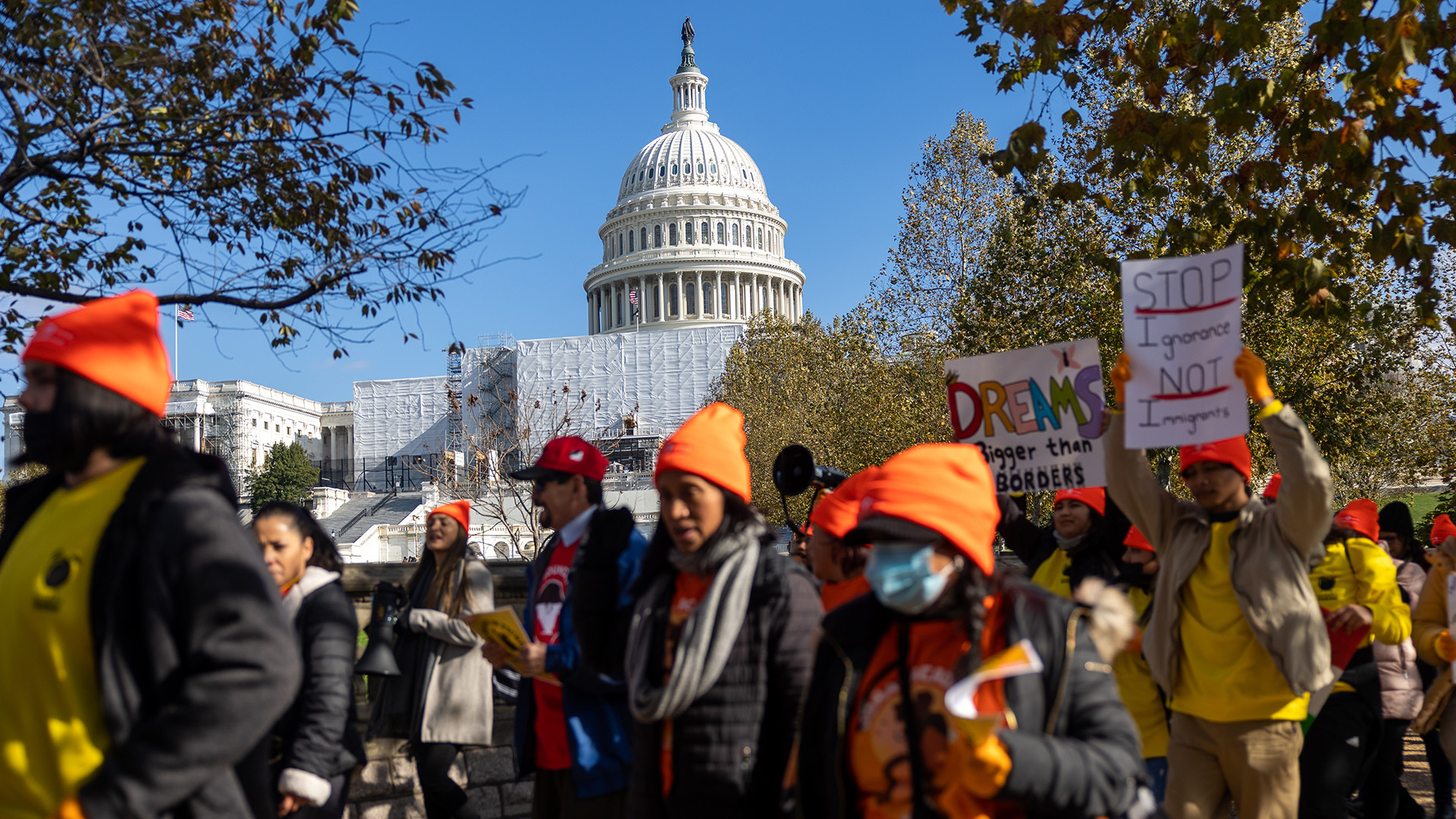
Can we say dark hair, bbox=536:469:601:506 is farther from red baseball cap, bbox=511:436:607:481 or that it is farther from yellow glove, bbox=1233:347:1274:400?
yellow glove, bbox=1233:347:1274:400

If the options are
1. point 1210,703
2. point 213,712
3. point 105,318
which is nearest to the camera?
point 213,712

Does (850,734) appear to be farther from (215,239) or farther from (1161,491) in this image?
(215,239)

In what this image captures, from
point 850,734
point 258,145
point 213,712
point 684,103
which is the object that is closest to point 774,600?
point 850,734

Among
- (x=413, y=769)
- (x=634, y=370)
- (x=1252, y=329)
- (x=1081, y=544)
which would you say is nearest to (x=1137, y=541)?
(x=1081, y=544)

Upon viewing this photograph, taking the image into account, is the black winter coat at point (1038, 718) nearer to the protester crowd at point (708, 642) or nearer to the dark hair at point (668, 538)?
the protester crowd at point (708, 642)

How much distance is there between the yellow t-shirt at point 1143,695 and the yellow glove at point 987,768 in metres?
3.22

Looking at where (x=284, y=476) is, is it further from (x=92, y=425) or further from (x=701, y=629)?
(x=92, y=425)

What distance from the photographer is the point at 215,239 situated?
7086 millimetres

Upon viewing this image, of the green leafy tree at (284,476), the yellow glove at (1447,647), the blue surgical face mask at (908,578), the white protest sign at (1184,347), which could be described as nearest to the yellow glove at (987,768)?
the blue surgical face mask at (908,578)

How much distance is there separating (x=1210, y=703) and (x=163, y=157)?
240 inches

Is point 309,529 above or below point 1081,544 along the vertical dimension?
above

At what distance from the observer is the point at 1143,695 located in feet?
16.5

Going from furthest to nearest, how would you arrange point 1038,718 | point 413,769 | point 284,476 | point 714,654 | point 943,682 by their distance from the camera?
1. point 284,476
2. point 413,769
3. point 714,654
4. point 943,682
5. point 1038,718

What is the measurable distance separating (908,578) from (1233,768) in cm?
234
